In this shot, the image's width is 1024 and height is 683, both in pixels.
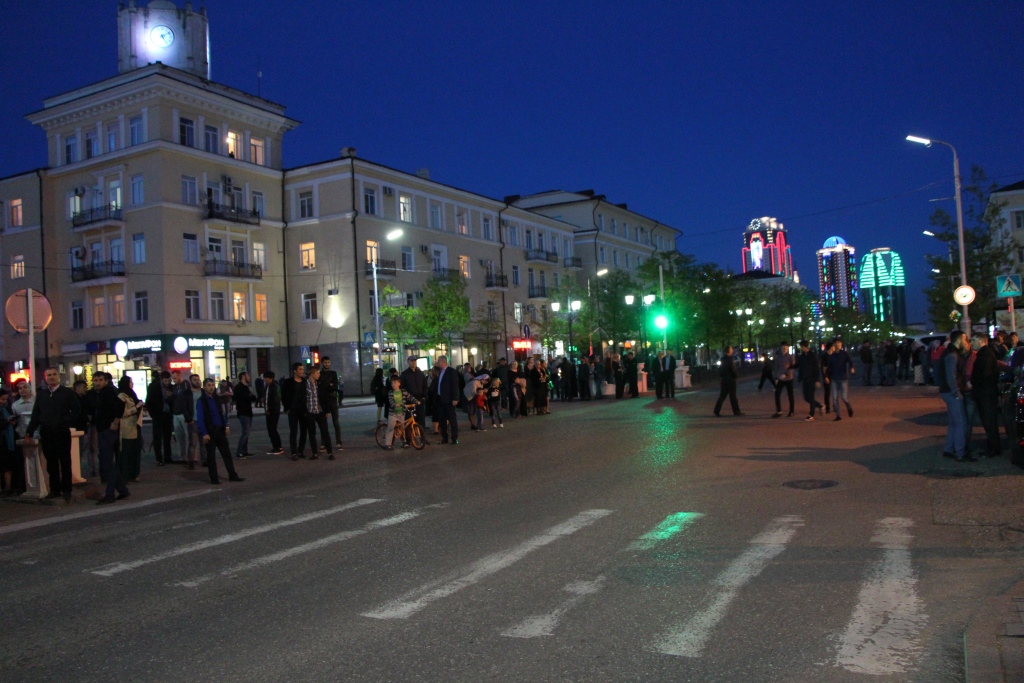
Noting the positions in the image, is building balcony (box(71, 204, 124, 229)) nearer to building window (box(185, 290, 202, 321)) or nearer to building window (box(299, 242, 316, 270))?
building window (box(185, 290, 202, 321))

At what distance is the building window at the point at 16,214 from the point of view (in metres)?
50.1

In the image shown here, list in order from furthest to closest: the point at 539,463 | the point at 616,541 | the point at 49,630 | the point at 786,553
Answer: the point at 539,463
the point at 616,541
the point at 786,553
the point at 49,630

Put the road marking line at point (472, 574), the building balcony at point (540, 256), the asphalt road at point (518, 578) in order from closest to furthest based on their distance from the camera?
the asphalt road at point (518, 578) < the road marking line at point (472, 574) < the building balcony at point (540, 256)

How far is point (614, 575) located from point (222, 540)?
171 inches

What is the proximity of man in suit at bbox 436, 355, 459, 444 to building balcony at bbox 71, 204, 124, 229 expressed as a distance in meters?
34.1

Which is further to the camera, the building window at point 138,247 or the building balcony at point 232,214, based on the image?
the building balcony at point 232,214

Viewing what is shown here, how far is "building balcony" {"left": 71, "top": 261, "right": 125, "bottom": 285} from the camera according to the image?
1769 inches

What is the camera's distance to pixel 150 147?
142 ft

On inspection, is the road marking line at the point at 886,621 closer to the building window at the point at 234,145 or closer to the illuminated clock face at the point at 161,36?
the building window at the point at 234,145

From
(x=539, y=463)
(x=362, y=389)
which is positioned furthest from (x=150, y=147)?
(x=539, y=463)

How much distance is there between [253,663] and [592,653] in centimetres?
199

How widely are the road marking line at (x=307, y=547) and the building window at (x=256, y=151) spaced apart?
45.0 metres

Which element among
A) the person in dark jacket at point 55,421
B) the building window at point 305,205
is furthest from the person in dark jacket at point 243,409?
the building window at point 305,205

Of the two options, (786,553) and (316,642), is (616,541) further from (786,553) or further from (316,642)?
(316,642)
